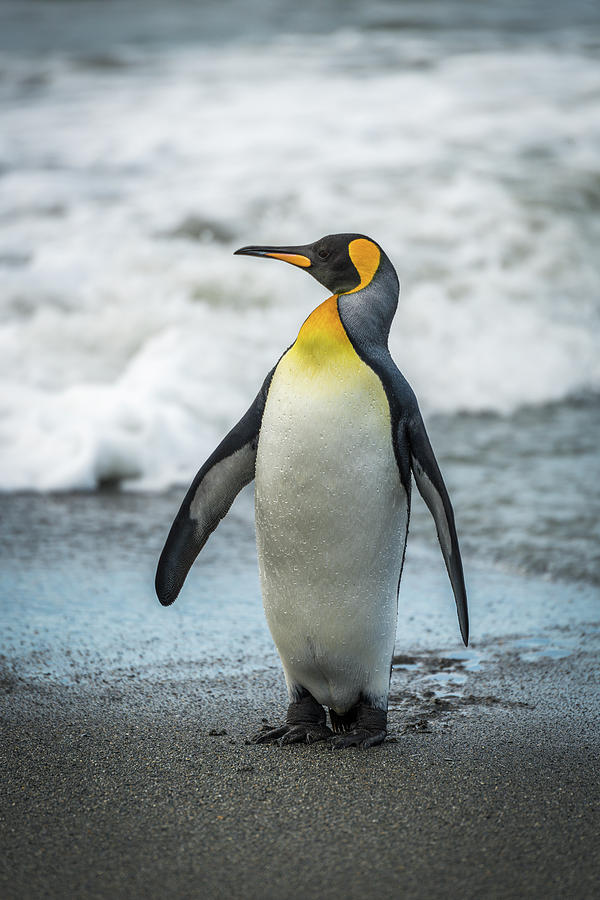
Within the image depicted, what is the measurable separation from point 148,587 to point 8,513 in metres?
1.23

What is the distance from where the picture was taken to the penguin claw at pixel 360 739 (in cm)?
246

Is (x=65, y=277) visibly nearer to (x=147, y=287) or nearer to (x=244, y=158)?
(x=147, y=287)

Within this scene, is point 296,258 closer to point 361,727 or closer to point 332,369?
point 332,369

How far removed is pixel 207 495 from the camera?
2.72 m

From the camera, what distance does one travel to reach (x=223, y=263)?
8.50 metres

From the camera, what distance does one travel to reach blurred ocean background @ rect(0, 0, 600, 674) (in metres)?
3.94

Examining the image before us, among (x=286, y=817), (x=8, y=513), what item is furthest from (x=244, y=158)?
(x=286, y=817)

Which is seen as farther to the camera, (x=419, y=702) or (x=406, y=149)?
(x=406, y=149)

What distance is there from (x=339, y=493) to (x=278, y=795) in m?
0.69

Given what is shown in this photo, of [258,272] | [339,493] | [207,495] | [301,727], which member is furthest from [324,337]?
[258,272]

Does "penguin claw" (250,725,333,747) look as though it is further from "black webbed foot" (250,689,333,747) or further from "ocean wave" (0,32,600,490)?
"ocean wave" (0,32,600,490)

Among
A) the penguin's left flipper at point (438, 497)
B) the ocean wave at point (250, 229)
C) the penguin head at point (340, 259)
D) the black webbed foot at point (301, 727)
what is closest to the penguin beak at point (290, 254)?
the penguin head at point (340, 259)

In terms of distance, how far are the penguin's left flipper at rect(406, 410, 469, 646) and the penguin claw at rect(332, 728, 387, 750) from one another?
32 cm

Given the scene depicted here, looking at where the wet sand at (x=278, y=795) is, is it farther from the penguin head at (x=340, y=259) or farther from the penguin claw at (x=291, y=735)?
the penguin head at (x=340, y=259)
